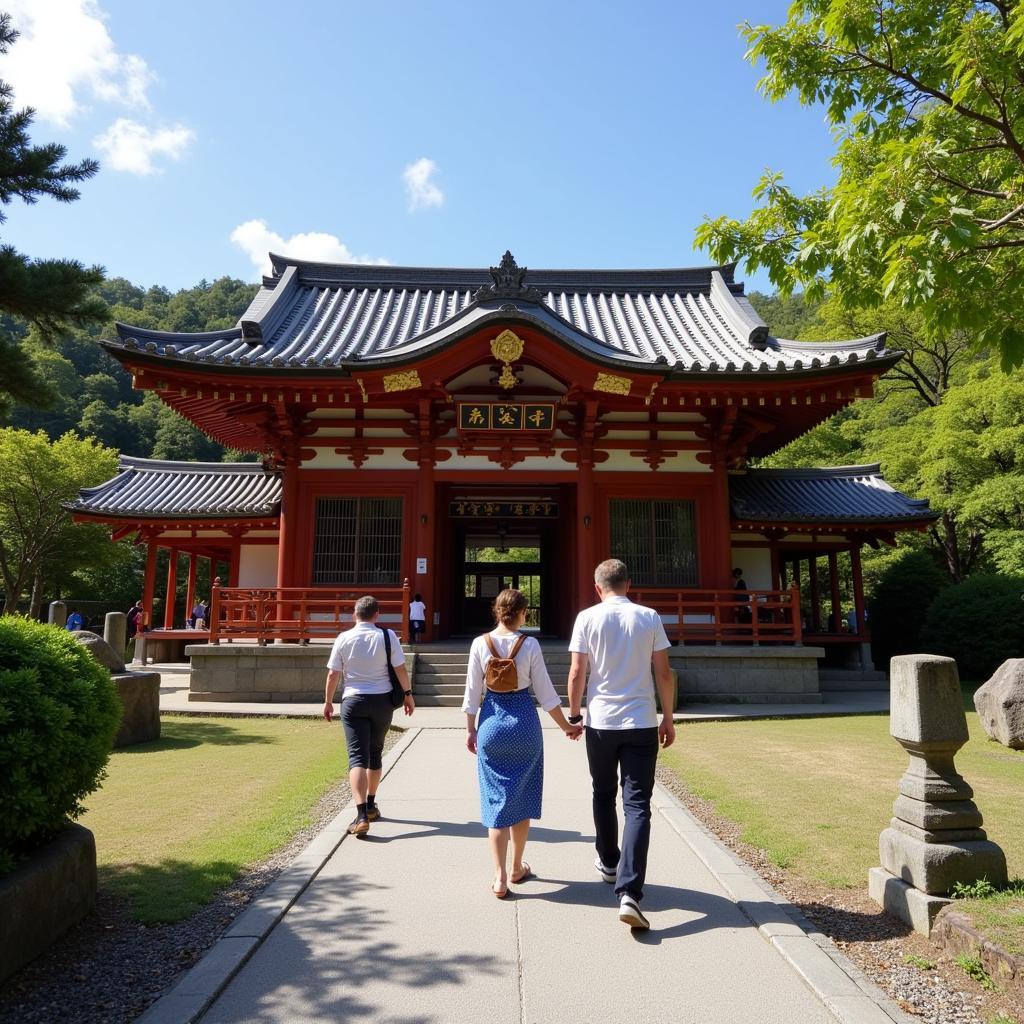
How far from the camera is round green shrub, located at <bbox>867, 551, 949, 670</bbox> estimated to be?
17.8 meters

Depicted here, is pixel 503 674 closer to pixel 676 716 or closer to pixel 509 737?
pixel 509 737

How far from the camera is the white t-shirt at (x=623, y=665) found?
372 centimetres

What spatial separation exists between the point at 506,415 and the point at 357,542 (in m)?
3.66

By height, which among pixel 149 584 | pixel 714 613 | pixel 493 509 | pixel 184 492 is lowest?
pixel 714 613

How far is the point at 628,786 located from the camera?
3730mm

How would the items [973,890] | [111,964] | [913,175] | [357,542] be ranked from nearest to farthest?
1. [111,964]
2. [973,890]
3. [913,175]
4. [357,542]

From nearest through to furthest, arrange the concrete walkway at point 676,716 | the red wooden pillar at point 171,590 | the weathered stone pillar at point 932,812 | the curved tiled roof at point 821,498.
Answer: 1. the weathered stone pillar at point 932,812
2. the concrete walkway at point 676,716
3. the curved tiled roof at point 821,498
4. the red wooden pillar at point 171,590

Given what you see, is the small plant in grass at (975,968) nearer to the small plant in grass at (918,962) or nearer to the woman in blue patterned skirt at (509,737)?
the small plant in grass at (918,962)

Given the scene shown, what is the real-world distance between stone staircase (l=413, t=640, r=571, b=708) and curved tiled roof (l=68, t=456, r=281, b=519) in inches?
247

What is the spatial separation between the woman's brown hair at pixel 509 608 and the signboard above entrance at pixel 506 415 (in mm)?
8882

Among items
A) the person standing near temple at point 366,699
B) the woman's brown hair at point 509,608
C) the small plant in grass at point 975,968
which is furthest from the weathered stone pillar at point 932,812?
the person standing near temple at point 366,699

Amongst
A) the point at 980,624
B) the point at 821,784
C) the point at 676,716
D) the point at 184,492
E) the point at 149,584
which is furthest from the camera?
the point at 149,584

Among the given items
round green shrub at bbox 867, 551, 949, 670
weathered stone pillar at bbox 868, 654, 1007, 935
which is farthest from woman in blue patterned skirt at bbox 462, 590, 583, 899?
round green shrub at bbox 867, 551, 949, 670

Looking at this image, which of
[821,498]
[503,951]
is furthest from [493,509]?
[503,951]
